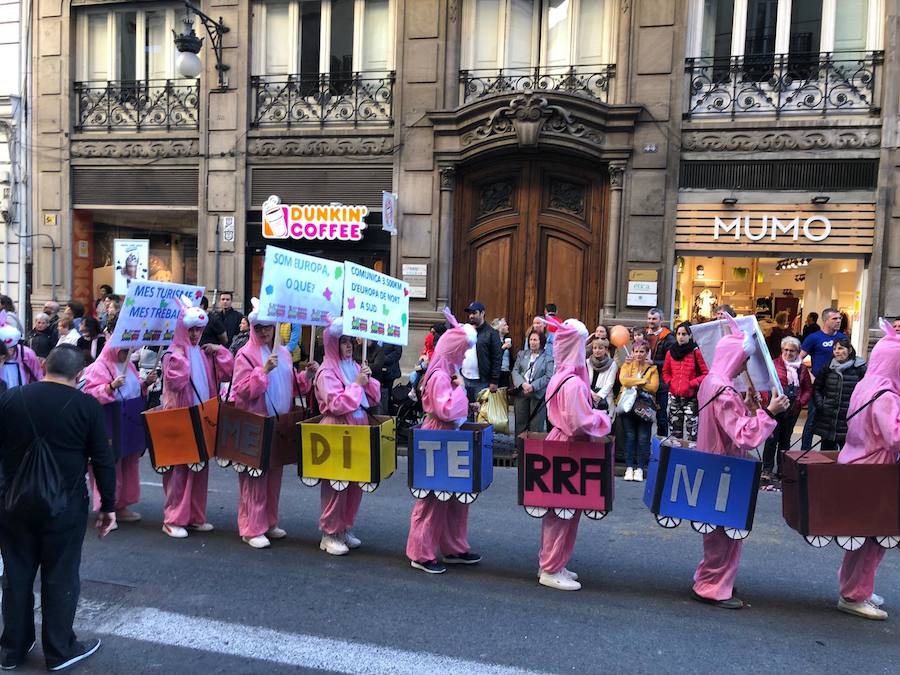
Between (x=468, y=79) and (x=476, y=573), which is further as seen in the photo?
(x=468, y=79)

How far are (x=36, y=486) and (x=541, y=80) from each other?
11.0 m

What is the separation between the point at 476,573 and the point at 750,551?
2349mm

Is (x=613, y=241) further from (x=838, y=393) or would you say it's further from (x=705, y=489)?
(x=705, y=489)

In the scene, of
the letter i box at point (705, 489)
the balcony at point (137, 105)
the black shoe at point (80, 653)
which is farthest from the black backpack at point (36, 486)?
the balcony at point (137, 105)

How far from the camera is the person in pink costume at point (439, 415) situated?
5062 mm

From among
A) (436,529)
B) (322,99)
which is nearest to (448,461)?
(436,529)

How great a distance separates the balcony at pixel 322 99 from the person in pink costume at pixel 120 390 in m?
8.16

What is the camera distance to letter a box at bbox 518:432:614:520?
4758 millimetres

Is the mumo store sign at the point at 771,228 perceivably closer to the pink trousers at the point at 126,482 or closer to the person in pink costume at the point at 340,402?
the person in pink costume at the point at 340,402

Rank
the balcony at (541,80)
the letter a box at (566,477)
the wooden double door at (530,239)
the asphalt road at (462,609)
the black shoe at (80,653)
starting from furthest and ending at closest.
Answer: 1. the wooden double door at (530,239)
2. the balcony at (541,80)
3. the letter a box at (566,477)
4. the asphalt road at (462,609)
5. the black shoe at (80,653)

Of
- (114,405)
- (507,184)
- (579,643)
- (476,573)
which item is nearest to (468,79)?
(507,184)

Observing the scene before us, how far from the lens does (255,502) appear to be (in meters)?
5.67

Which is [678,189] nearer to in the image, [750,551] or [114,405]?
[750,551]

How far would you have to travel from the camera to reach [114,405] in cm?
599
